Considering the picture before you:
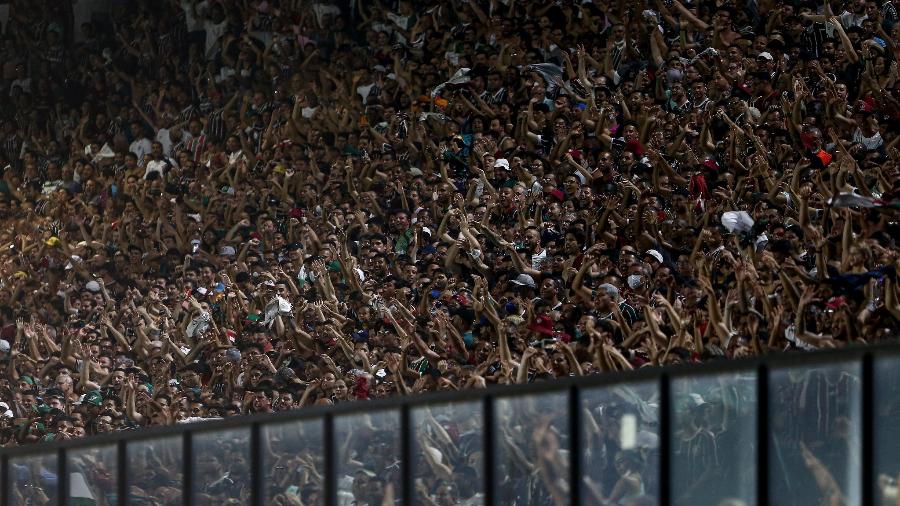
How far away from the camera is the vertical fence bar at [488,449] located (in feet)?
28.8

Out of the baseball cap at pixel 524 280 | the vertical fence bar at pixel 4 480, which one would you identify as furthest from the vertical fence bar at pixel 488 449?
the vertical fence bar at pixel 4 480

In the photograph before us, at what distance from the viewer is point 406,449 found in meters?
9.23

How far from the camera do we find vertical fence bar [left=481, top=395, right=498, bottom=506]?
878 centimetres

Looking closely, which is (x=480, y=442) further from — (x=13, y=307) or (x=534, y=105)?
(x=13, y=307)

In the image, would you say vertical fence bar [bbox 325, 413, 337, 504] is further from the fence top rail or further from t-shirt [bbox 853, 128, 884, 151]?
t-shirt [bbox 853, 128, 884, 151]

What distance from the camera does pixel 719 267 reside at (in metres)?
10.3

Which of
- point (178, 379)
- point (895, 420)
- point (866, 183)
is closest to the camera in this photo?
point (895, 420)

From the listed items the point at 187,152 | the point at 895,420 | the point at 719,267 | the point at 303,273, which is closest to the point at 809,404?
the point at 895,420

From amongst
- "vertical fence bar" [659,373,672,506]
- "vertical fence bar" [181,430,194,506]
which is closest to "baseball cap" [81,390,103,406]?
"vertical fence bar" [181,430,194,506]

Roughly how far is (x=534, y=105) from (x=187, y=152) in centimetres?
364

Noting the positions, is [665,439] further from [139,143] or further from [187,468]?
[139,143]

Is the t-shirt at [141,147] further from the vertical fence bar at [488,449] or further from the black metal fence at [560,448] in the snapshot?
the vertical fence bar at [488,449]

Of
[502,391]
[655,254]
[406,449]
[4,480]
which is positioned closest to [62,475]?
[4,480]

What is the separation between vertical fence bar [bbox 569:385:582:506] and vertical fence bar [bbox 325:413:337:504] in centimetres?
172
